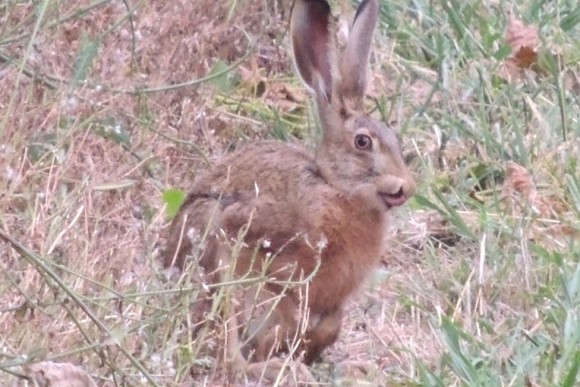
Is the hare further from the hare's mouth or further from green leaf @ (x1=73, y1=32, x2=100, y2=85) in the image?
green leaf @ (x1=73, y1=32, x2=100, y2=85)

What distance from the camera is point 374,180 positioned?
5172 millimetres

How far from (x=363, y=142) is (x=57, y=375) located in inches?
69.6

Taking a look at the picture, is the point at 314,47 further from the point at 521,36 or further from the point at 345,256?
the point at 521,36

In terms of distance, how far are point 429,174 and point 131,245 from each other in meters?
1.55

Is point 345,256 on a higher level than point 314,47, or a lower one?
lower

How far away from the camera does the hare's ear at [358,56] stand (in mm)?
5508

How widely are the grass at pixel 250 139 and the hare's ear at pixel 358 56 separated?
0.63m

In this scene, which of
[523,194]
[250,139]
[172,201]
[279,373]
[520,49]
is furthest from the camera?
[520,49]

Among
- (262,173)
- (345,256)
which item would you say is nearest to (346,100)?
(262,173)

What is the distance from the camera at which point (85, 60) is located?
6074 millimetres

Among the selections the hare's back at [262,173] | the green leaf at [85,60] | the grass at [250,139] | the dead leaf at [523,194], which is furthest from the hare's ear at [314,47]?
the dead leaf at [523,194]

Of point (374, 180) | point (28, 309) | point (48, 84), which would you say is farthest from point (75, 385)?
point (48, 84)

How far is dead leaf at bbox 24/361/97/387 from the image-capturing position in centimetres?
378

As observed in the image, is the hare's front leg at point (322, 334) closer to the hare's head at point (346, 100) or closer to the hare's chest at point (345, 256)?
the hare's chest at point (345, 256)
